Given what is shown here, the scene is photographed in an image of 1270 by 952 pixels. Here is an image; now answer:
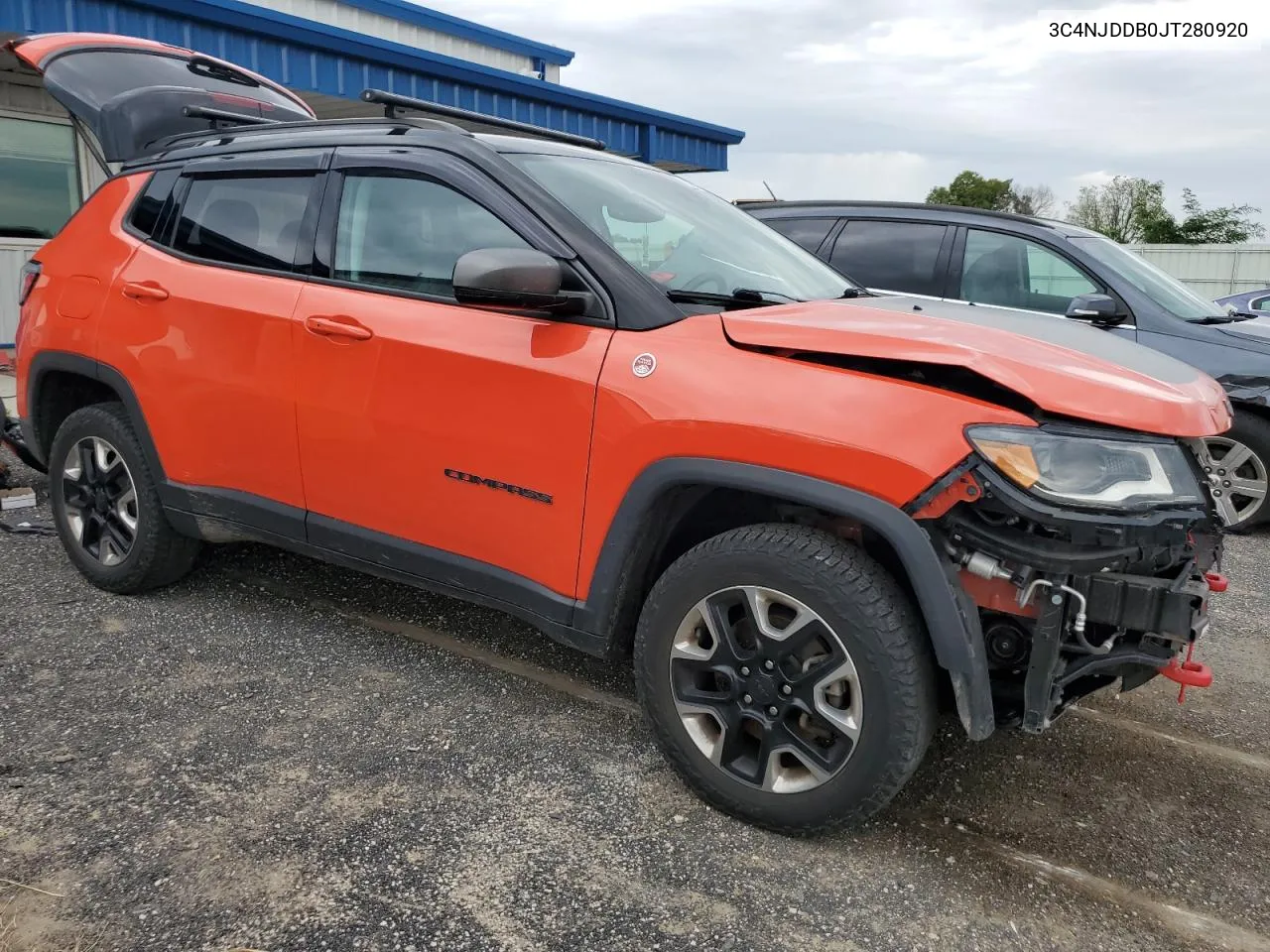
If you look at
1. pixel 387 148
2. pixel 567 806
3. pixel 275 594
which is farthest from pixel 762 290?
pixel 275 594

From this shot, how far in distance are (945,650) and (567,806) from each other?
1092mm

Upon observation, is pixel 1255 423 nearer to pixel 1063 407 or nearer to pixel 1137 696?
pixel 1137 696

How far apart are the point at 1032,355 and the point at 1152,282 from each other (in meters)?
4.17

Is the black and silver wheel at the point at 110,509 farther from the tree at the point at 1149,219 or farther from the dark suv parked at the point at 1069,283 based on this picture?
the tree at the point at 1149,219

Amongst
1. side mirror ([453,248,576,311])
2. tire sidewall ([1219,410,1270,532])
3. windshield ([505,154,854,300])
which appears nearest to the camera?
side mirror ([453,248,576,311])

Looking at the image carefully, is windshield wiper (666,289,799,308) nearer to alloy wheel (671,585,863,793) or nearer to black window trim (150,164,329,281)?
alloy wheel (671,585,863,793)

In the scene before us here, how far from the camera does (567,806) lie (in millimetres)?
2611

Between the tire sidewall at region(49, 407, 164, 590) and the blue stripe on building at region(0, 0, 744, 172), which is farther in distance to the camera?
the blue stripe on building at region(0, 0, 744, 172)

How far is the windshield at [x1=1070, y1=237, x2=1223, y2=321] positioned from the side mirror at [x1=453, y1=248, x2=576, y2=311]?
419cm

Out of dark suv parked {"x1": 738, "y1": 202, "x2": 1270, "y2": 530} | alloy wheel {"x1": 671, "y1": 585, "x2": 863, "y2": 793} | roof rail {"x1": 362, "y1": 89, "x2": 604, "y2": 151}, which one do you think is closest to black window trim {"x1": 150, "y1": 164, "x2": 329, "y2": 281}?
roof rail {"x1": 362, "y1": 89, "x2": 604, "y2": 151}

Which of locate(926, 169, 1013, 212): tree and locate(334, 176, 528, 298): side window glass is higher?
locate(926, 169, 1013, 212): tree

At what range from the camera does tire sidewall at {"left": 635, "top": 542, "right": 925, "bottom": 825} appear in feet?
7.42

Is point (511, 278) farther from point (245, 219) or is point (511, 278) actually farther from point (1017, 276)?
point (1017, 276)

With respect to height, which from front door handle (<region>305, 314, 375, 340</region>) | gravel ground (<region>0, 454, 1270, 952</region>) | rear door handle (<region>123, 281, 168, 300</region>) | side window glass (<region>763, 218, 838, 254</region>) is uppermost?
side window glass (<region>763, 218, 838, 254</region>)
